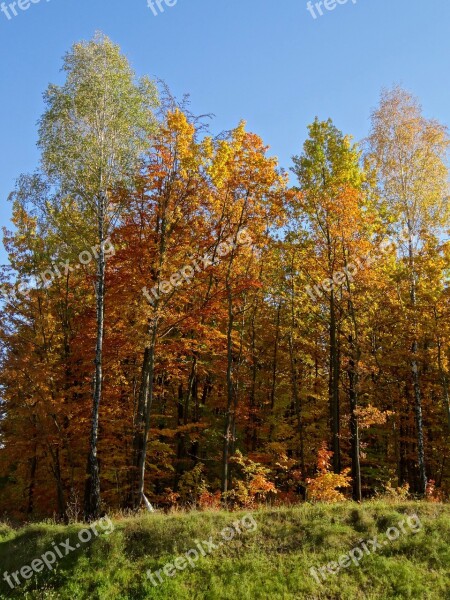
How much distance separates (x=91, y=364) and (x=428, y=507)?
13.8 meters

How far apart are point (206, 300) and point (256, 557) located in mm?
10105

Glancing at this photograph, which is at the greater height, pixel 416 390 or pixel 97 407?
pixel 416 390

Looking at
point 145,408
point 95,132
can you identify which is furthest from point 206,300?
point 95,132

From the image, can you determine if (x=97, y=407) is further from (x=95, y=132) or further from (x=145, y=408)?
(x=95, y=132)

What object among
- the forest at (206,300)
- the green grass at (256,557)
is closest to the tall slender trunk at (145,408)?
the forest at (206,300)

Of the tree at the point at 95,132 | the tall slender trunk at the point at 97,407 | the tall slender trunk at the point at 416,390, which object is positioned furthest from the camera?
the tall slender trunk at the point at 416,390

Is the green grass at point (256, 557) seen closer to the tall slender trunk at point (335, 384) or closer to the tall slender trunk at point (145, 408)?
the tall slender trunk at point (145, 408)

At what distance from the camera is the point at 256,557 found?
11469mm

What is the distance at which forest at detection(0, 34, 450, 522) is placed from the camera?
17375mm

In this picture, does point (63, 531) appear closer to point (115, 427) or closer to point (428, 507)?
point (115, 427)

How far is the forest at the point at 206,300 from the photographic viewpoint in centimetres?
1738

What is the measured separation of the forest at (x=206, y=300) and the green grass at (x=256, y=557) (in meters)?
2.30

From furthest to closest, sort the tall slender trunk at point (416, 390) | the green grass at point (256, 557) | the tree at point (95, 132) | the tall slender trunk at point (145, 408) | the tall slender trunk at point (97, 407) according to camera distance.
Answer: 1. the tall slender trunk at point (416, 390)
2. the tree at point (95, 132)
3. the tall slender trunk at point (145, 408)
4. the tall slender trunk at point (97, 407)
5. the green grass at point (256, 557)

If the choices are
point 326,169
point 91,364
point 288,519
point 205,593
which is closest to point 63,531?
point 205,593
